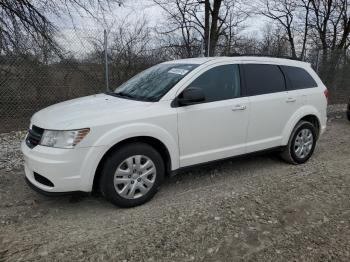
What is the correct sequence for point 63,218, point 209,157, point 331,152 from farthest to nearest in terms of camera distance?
point 331,152 → point 209,157 → point 63,218

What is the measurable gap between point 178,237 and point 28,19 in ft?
24.5

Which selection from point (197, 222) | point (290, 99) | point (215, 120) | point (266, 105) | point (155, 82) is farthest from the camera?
point (290, 99)

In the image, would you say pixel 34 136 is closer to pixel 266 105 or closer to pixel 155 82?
pixel 155 82

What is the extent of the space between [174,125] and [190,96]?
40 cm

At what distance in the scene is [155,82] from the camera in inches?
174

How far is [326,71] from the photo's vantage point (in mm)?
12773

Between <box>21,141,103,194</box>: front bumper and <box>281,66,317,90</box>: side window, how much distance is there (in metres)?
3.36

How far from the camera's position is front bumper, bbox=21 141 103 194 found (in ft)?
11.1

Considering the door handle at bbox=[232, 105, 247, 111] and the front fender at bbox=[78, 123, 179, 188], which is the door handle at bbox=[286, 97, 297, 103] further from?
the front fender at bbox=[78, 123, 179, 188]

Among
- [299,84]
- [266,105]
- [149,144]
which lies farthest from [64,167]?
[299,84]

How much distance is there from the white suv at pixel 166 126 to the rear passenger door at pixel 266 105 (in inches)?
0.6

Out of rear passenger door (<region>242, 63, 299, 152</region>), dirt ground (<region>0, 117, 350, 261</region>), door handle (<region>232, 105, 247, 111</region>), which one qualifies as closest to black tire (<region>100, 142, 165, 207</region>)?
dirt ground (<region>0, 117, 350, 261</region>)

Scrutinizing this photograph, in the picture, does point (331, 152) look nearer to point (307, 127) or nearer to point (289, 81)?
point (307, 127)

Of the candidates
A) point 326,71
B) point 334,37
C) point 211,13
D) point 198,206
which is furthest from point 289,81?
point 334,37
